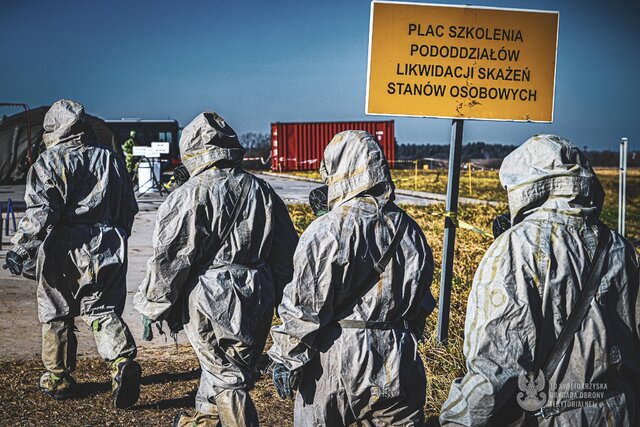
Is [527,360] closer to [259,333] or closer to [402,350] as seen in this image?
[402,350]

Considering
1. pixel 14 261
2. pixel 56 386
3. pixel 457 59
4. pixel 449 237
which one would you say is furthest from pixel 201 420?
pixel 457 59

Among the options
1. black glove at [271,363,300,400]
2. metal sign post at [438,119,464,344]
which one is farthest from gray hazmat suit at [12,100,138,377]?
metal sign post at [438,119,464,344]

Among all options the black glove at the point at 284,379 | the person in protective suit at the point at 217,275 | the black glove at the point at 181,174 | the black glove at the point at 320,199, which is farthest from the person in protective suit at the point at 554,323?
the black glove at the point at 181,174

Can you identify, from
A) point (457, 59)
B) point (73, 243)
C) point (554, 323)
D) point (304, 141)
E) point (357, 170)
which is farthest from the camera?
point (304, 141)

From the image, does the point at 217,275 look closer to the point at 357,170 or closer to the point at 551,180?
the point at 357,170

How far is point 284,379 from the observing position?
352cm

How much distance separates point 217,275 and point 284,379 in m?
1.07

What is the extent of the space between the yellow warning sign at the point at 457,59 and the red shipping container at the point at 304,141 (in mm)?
40673

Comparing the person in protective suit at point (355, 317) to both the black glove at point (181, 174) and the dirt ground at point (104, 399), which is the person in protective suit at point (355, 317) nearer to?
the black glove at point (181, 174)

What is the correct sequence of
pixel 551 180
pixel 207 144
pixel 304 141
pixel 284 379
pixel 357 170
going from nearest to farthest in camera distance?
pixel 551 180
pixel 284 379
pixel 357 170
pixel 207 144
pixel 304 141

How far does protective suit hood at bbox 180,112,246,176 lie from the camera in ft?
15.1

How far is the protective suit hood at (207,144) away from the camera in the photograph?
461 centimetres

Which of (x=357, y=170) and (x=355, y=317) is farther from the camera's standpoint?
(x=357, y=170)

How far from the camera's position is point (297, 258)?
3506 mm
